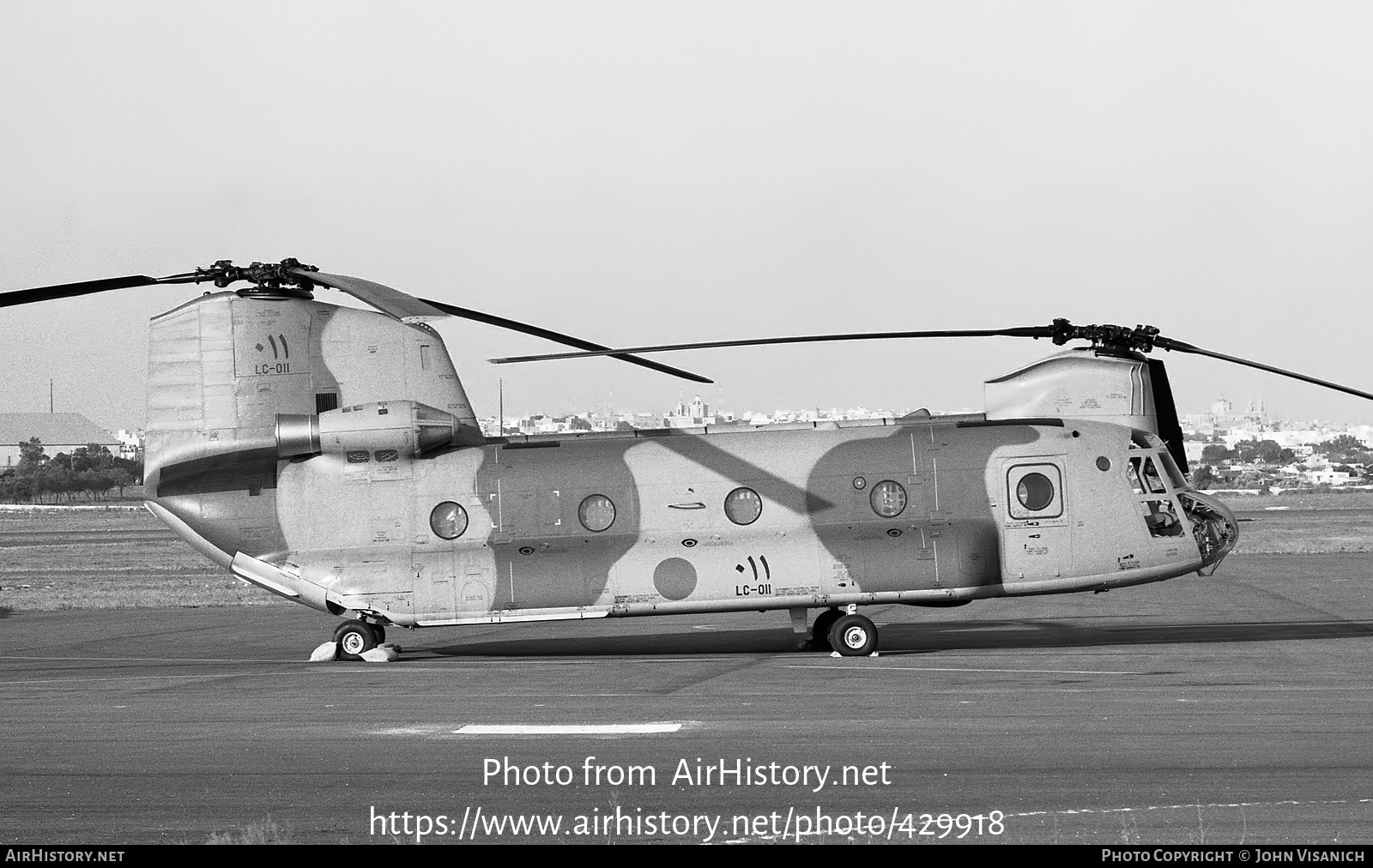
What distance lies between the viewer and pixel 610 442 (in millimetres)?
21016

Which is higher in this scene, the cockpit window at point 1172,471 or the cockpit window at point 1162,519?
the cockpit window at point 1172,471

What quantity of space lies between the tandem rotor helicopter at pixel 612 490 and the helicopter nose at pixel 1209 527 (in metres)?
0.04

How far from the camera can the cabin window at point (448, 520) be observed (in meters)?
20.5

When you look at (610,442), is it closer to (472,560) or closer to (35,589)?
(472,560)

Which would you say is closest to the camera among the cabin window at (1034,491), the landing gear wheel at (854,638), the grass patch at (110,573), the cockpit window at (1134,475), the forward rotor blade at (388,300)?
the forward rotor blade at (388,300)

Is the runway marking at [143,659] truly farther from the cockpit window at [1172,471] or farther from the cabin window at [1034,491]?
the cockpit window at [1172,471]

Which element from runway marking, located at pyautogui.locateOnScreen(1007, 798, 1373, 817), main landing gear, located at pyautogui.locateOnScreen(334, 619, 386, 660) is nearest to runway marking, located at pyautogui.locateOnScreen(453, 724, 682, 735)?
runway marking, located at pyautogui.locateOnScreen(1007, 798, 1373, 817)

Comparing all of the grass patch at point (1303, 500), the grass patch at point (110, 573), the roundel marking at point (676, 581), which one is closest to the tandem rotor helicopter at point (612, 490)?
the roundel marking at point (676, 581)

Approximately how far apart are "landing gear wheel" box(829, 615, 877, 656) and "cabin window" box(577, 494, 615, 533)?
3.66 meters

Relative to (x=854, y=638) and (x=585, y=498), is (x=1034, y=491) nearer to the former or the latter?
(x=854, y=638)

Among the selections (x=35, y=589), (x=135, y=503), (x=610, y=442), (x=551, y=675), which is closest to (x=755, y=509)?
(x=610, y=442)

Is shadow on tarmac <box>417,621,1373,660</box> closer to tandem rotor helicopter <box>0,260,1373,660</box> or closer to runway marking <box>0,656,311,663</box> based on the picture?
tandem rotor helicopter <box>0,260,1373,660</box>

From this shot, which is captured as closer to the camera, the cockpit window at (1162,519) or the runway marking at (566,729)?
the runway marking at (566,729)
